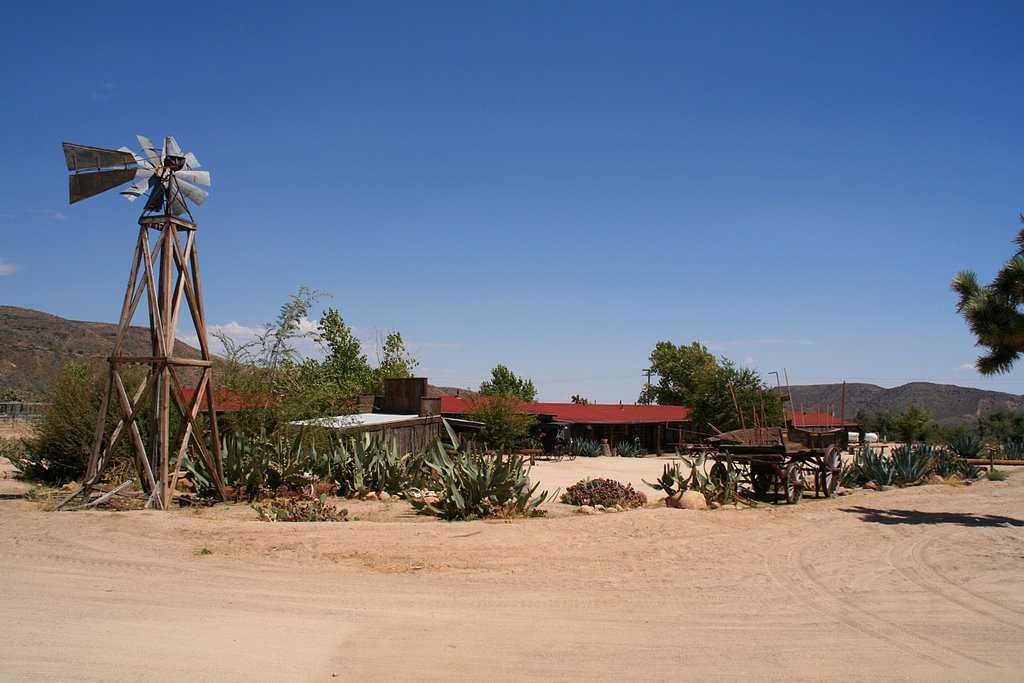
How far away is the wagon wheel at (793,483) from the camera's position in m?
15.4

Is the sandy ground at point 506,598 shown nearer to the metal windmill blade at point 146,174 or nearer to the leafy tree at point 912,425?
Result: the metal windmill blade at point 146,174

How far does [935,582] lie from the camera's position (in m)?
9.40

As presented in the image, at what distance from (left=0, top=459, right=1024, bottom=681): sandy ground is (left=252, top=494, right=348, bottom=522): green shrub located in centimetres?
62

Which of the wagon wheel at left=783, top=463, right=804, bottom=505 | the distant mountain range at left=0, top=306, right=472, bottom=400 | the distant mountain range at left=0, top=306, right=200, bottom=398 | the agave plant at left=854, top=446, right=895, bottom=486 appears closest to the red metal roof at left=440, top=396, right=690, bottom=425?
the distant mountain range at left=0, top=306, right=472, bottom=400

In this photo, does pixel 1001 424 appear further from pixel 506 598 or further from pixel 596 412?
pixel 506 598

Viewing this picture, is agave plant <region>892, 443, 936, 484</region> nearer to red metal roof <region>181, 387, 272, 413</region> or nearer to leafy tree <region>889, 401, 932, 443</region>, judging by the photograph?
red metal roof <region>181, 387, 272, 413</region>

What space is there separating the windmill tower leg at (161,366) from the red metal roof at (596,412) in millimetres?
25062

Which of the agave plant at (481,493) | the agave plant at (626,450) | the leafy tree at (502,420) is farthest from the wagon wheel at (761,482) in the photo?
the agave plant at (626,450)

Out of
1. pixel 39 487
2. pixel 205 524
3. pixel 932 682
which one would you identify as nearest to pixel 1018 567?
pixel 932 682

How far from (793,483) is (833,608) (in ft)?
26.0

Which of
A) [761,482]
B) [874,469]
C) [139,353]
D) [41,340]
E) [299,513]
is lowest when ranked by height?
[299,513]

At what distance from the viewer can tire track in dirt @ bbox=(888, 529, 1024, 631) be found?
26.7ft

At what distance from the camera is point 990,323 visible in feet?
47.8

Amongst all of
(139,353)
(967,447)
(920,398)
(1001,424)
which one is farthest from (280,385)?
(920,398)
